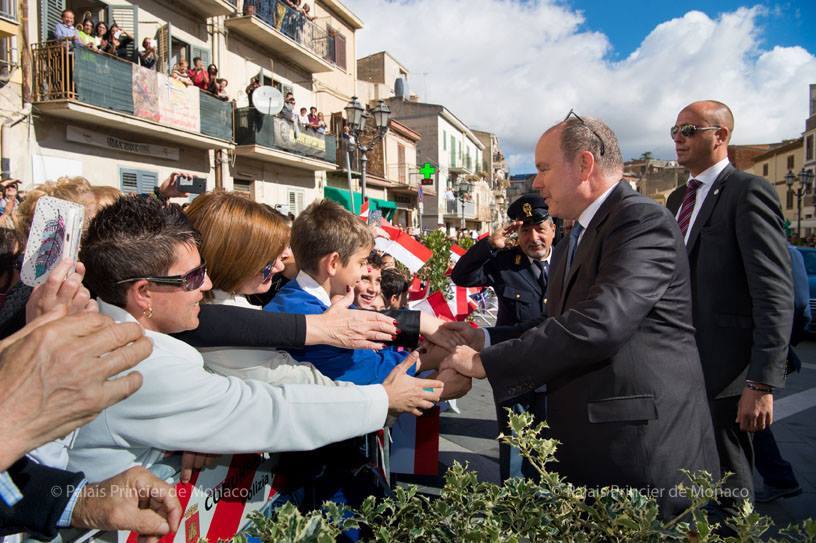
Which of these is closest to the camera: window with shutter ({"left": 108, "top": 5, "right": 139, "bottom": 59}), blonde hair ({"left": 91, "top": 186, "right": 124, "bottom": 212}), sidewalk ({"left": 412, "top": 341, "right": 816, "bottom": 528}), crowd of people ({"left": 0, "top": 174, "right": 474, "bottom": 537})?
crowd of people ({"left": 0, "top": 174, "right": 474, "bottom": 537})

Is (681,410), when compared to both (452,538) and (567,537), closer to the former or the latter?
(567,537)

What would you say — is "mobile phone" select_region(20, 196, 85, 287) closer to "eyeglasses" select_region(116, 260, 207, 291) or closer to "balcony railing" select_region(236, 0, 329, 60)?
"eyeglasses" select_region(116, 260, 207, 291)

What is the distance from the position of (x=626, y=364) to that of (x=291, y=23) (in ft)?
61.8

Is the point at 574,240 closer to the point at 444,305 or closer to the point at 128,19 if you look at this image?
the point at 444,305

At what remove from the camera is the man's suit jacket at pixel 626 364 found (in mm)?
1829

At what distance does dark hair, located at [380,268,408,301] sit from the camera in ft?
18.3

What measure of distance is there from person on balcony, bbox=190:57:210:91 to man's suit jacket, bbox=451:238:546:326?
1218 centimetres

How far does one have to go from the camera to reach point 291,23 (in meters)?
18.0

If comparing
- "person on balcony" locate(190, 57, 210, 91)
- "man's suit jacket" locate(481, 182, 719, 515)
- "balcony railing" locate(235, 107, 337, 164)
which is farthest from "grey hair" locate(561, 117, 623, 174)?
"balcony railing" locate(235, 107, 337, 164)

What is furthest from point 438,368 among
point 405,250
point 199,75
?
point 199,75

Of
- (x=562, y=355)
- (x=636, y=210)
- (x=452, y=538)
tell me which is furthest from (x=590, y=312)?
(x=452, y=538)

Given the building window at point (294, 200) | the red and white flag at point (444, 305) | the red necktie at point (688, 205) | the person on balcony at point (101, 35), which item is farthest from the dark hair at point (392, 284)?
the building window at point (294, 200)

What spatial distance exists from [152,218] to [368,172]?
24.2 metres

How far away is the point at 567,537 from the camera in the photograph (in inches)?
50.1
